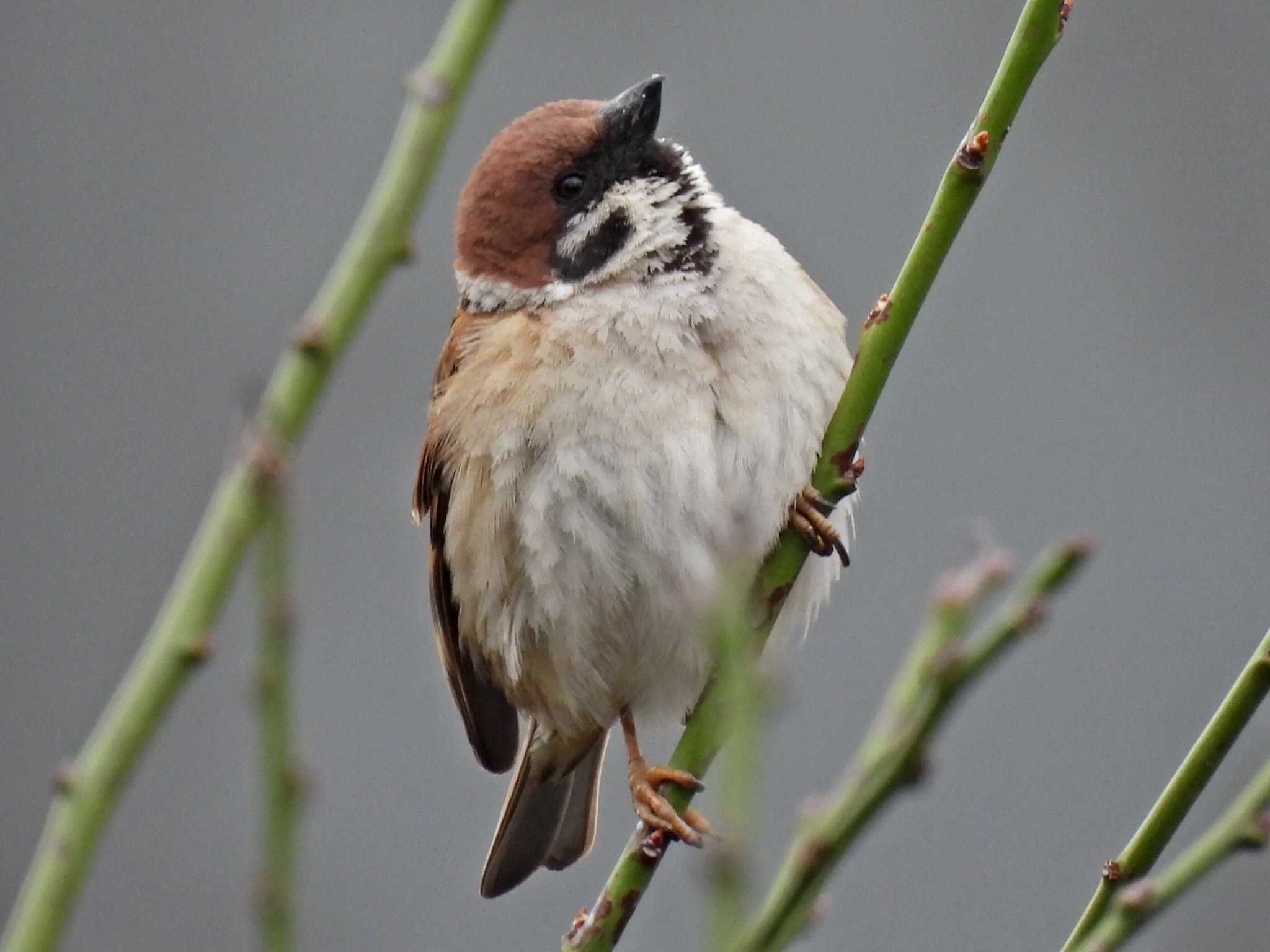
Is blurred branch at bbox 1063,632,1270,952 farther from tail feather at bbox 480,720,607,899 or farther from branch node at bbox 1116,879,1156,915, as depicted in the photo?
tail feather at bbox 480,720,607,899

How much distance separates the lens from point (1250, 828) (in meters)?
1.17

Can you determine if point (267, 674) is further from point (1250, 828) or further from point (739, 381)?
point (739, 381)

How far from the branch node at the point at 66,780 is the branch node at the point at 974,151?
2.79ft

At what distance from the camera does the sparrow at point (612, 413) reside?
2459 millimetres

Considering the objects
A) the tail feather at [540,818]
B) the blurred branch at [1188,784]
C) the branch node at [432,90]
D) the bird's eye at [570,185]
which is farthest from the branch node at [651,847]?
the tail feather at [540,818]

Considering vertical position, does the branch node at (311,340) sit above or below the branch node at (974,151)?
below

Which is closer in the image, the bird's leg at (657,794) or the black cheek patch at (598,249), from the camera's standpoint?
the bird's leg at (657,794)

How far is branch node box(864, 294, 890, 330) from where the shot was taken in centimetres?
155

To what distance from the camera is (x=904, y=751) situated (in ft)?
3.02

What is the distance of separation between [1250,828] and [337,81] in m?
5.30

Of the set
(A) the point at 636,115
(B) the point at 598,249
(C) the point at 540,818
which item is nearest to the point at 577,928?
(B) the point at 598,249

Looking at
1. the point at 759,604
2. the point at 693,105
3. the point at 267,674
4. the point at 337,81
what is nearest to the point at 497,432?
the point at 759,604

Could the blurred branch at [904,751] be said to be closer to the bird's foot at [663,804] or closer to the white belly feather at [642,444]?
the bird's foot at [663,804]

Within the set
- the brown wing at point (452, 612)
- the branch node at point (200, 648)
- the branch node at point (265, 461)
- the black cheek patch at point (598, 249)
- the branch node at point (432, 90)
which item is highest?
the branch node at point (432, 90)
